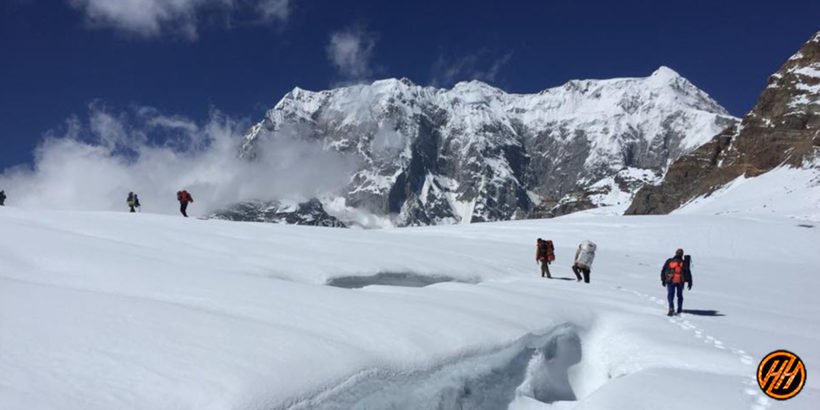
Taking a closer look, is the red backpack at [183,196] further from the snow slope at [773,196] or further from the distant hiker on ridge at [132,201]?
the snow slope at [773,196]

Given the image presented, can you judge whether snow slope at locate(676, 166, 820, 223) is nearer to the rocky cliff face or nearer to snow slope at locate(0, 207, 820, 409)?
the rocky cliff face

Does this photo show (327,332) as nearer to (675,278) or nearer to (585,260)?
(675,278)

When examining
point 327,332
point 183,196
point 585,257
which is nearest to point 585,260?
point 585,257

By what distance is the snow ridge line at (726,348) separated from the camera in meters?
7.85

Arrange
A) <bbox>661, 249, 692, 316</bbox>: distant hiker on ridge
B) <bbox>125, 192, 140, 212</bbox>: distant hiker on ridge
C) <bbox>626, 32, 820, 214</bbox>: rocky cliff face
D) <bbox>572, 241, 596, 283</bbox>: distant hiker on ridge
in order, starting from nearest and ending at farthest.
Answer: <bbox>661, 249, 692, 316</bbox>: distant hiker on ridge, <bbox>572, 241, 596, 283</bbox>: distant hiker on ridge, <bbox>125, 192, 140, 212</bbox>: distant hiker on ridge, <bbox>626, 32, 820, 214</bbox>: rocky cliff face

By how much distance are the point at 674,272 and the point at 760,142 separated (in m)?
148

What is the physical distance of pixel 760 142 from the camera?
464 feet

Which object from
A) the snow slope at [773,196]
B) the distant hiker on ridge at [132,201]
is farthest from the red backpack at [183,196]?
the snow slope at [773,196]

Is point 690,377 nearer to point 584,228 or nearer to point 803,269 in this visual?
point 803,269

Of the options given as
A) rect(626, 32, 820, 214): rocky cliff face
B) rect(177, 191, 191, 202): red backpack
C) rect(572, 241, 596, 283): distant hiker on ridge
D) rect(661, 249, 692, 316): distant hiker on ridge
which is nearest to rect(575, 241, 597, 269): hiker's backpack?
rect(572, 241, 596, 283): distant hiker on ridge

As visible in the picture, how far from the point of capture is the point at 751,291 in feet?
70.3

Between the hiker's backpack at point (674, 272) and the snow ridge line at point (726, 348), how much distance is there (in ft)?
2.83

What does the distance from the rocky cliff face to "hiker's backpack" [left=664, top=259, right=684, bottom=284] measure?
122519 mm

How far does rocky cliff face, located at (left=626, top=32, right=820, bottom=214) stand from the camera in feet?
438
